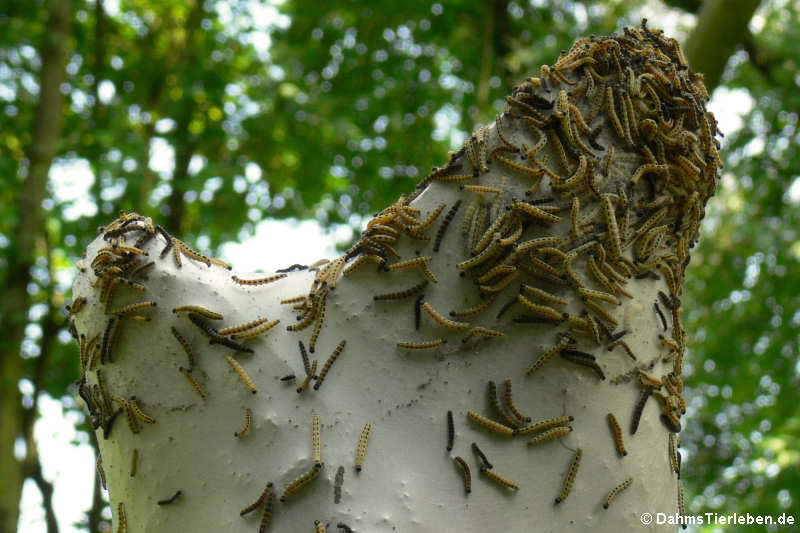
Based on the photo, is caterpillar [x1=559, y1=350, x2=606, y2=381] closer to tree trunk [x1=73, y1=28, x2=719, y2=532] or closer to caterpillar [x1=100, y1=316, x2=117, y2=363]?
tree trunk [x1=73, y1=28, x2=719, y2=532]

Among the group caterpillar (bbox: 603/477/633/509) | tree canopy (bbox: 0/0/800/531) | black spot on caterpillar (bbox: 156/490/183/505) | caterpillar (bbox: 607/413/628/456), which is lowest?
caterpillar (bbox: 603/477/633/509)

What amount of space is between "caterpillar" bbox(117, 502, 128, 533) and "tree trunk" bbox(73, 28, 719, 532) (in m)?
0.01

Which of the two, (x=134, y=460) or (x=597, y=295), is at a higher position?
(x=597, y=295)

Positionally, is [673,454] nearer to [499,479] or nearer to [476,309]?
[499,479]

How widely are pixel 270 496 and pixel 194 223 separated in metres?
7.14

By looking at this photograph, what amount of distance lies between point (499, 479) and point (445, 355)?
1.00ft

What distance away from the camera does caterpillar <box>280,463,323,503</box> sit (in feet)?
5.48

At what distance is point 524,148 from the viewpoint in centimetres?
190

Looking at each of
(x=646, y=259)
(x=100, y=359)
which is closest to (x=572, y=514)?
(x=646, y=259)

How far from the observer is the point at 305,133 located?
721cm

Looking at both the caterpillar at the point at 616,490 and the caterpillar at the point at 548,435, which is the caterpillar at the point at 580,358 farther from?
the caterpillar at the point at 616,490

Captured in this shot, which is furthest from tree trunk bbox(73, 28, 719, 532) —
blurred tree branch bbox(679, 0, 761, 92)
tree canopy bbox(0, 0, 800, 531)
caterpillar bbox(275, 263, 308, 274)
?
tree canopy bbox(0, 0, 800, 531)

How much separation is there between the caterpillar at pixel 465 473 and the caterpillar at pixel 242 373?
1.61ft

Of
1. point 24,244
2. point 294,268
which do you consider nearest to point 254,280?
point 294,268
